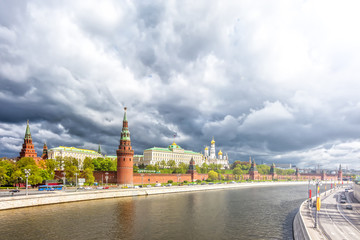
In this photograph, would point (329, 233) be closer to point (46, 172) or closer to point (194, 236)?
point (194, 236)

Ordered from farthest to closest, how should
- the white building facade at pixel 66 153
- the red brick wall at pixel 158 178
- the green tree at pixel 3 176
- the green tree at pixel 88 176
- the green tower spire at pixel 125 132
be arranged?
the white building facade at pixel 66 153 < the red brick wall at pixel 158 178 < the green tower spire at pixel 125 132 < the green tree at pixel 88 176 < the green tree at pixel 3 176

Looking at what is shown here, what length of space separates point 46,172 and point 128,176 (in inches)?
962

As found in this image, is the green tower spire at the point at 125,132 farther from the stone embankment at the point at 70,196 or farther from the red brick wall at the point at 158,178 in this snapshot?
the stone embankment at the point at 70,196

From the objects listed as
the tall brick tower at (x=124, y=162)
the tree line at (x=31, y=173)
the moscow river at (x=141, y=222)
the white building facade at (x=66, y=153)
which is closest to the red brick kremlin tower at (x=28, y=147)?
the tree line at (x=31, y=173)

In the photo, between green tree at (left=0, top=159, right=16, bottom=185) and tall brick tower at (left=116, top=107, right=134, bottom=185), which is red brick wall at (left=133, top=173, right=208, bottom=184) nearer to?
tall brick tower at (left=116, top=107, right=134, bottom=185)

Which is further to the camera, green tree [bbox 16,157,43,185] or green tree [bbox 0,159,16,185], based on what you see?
green tree [bbox 16,157,43,185]

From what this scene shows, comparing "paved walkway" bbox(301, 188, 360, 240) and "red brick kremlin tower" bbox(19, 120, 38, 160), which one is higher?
"red brick kremlin tower" bbox(19, 120, 38, 160)

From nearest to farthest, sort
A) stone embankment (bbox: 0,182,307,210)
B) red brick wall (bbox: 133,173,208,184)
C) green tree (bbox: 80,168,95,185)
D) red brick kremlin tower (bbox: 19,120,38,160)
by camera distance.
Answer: stone embankment (bbox: 0,182,307,210) → green tree (bbox: 80,168,95,185) → red brick wall (bbox: 133,173,208,184) → red brick kremlin tower (bbox: 19,120,38,160)

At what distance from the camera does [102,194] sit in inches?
2640

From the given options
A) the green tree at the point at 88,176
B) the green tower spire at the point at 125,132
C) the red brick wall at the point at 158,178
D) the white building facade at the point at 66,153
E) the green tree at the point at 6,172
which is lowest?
the red brick wall at the point at 158,178

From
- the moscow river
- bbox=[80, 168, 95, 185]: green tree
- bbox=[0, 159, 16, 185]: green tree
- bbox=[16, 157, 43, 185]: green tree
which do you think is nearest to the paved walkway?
the moscow river

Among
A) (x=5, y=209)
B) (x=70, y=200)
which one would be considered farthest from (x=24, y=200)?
(x=70, y=200)

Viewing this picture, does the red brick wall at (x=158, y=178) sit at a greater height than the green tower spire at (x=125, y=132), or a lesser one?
lesser

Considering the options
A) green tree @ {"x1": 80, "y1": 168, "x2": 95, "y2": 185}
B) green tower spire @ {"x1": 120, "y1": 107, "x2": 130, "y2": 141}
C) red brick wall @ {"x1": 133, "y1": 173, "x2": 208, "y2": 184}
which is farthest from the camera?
red brick wall @ {"x1": 133, "y1": 173, "x2": 208, "y2": 184}
